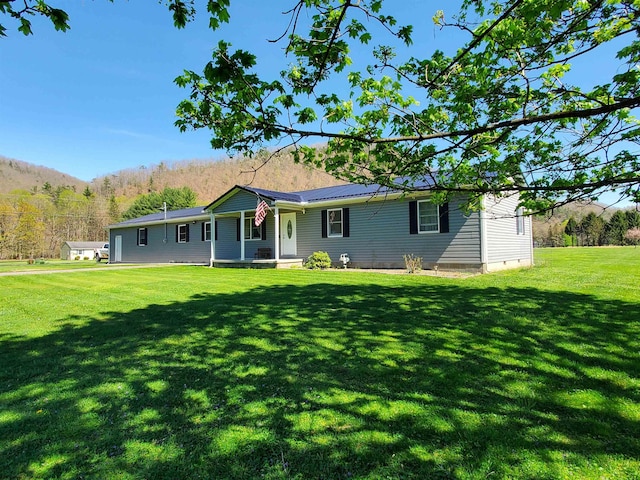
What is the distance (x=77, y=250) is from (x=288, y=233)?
41.9 m

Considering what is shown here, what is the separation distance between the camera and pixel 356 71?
14.7 feet

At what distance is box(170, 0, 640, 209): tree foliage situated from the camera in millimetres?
2645

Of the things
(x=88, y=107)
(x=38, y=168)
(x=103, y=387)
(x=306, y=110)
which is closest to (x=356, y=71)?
(x=306, y=110)

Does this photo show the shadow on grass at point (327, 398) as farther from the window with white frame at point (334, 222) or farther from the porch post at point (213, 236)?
the porch post at point (213, 236)

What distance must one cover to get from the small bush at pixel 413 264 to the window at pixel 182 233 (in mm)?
13809

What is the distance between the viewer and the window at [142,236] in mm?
23469

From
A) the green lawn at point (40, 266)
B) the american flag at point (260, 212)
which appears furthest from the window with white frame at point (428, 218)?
the green lawn at point (40, 266)

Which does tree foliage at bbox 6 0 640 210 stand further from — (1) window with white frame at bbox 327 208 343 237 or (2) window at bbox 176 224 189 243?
(2) window at bbox 176 224 189 243

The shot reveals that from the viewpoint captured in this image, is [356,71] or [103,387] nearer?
[103,387]

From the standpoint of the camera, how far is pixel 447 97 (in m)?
4.54

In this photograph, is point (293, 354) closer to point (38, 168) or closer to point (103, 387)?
point (103, 387)

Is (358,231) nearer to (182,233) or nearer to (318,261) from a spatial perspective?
(318,261)

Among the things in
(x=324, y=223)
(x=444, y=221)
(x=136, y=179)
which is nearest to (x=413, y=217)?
(x=444, y=221)

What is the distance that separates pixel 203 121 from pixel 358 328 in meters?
3.06
